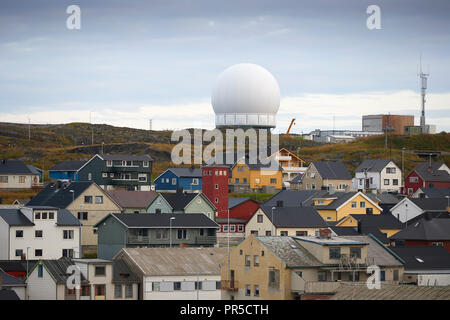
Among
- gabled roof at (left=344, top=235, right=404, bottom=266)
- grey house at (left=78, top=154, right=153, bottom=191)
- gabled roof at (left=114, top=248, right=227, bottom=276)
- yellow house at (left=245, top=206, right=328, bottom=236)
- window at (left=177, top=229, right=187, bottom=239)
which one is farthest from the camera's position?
grey house at (left=78, top=154, right=153, bottom=191)

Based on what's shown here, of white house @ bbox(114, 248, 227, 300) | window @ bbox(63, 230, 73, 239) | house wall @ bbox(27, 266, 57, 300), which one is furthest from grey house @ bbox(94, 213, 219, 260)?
house wall @ bbox(27, 266, 57, 300)

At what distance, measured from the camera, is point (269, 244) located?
1982 inches

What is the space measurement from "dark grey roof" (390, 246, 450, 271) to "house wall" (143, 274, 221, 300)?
10.8 m

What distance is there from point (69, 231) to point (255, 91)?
8441 cm

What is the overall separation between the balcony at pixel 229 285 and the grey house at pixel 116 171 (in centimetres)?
4748

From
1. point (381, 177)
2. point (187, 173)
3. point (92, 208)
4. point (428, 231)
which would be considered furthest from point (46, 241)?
point (381, 177)

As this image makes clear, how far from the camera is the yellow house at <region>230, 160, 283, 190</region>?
11075 centimetres

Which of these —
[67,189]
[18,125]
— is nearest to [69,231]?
[67,189]

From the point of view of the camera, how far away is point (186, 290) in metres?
50.8

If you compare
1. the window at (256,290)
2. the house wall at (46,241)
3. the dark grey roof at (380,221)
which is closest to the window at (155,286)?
the window at (256,290)

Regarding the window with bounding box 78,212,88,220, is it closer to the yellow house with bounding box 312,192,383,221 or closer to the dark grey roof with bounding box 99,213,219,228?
the dark grey roof with bounding box 99,213,219,228

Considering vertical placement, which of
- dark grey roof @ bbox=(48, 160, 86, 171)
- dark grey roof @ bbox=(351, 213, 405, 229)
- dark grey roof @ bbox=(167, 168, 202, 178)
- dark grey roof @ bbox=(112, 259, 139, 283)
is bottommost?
dark grey roof @ bbox=(112, 259, 139, 283)

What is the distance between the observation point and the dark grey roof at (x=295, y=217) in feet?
236
